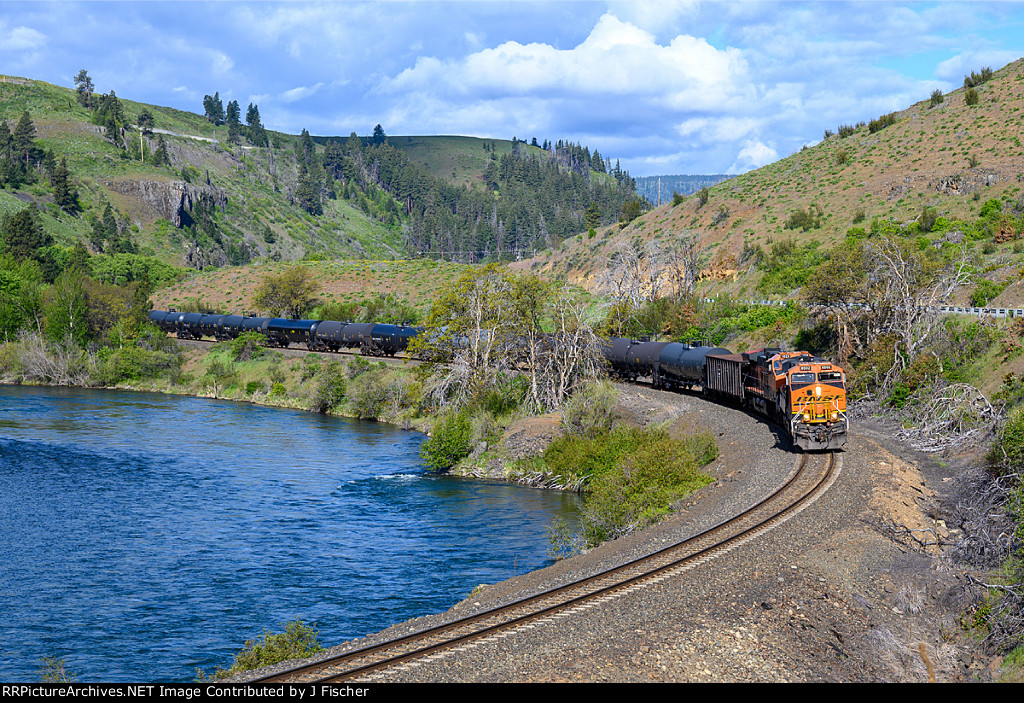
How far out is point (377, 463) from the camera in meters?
45.9

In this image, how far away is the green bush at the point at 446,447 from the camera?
43344 millimetres

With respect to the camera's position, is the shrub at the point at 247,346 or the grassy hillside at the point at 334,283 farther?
the grassy hillside at the point at 334,283

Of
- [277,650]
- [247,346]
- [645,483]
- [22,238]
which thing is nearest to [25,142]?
[22,238]

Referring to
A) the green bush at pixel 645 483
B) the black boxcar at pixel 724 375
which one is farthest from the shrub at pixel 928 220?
the green bush at pixel 645 483

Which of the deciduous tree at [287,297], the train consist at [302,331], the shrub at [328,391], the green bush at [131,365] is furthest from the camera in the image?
the deciduous tree at [287,297]

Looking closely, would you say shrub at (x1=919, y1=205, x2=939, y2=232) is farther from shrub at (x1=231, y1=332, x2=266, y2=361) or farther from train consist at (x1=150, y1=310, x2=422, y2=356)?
shrub at (x1=231, y1=332, x2=266, y2=361)

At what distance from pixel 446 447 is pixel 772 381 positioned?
1675cm

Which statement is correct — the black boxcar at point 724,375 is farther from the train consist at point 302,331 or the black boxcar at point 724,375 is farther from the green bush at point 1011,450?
the train consist at point 302,331

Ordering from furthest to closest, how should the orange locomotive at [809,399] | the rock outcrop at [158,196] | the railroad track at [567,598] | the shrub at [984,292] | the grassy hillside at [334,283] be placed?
the rock outcrop at [158,196] < the grassy hillside at [334,283] < the shrub at [984,292] < the orange locomotive at [809,399] < the railroad track at [567,598]

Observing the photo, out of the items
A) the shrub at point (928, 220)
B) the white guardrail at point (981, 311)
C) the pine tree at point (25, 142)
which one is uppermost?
the pine tree at point (25, 142)

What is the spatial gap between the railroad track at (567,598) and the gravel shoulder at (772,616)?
0.40 metres

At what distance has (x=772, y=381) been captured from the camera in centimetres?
3528
